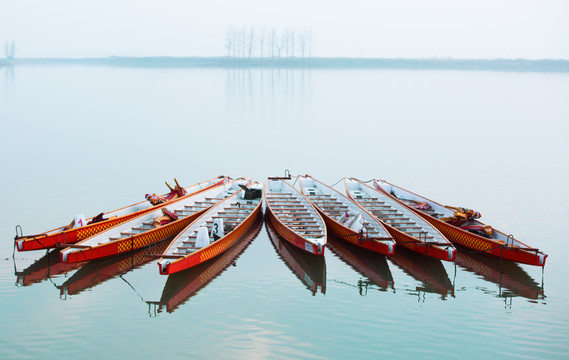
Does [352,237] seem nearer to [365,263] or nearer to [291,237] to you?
[365,263]

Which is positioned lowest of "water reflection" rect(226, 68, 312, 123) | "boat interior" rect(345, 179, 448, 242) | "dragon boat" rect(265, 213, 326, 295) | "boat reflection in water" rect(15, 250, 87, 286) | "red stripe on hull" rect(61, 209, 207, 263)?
"dragon boat" rect(265, 213, 326, 295)

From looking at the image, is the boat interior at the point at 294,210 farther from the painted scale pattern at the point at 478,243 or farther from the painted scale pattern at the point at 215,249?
the painted scale pattern at the point at 478,243

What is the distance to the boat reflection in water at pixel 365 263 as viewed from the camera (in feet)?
57.7

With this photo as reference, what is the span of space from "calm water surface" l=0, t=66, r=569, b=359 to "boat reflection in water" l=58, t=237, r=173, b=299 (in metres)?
0.07

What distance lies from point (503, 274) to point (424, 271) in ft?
8.19

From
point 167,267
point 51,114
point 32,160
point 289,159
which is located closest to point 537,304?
point 167,267

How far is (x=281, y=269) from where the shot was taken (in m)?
18.7

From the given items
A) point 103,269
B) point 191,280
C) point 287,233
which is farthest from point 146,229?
point 287,233

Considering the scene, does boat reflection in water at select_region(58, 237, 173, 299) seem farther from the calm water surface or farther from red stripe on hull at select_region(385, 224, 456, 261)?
red stripe on hull at select_region(385, 224, 456, 261)

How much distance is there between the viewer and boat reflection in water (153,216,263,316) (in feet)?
51.9

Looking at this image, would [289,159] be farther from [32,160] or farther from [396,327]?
[396,327]

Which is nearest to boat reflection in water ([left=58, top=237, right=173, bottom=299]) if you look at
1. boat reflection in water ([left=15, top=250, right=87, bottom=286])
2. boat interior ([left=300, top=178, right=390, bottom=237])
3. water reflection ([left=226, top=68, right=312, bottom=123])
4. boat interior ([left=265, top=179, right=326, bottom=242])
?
boat reflection in water ([left=15, top=250, right=87, bottom=286])

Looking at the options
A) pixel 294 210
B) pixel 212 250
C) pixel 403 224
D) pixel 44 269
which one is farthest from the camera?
pixel 294 210

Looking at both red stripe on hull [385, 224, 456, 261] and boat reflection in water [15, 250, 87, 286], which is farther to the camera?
red stripe on hull [385, 224, 456, 261]
